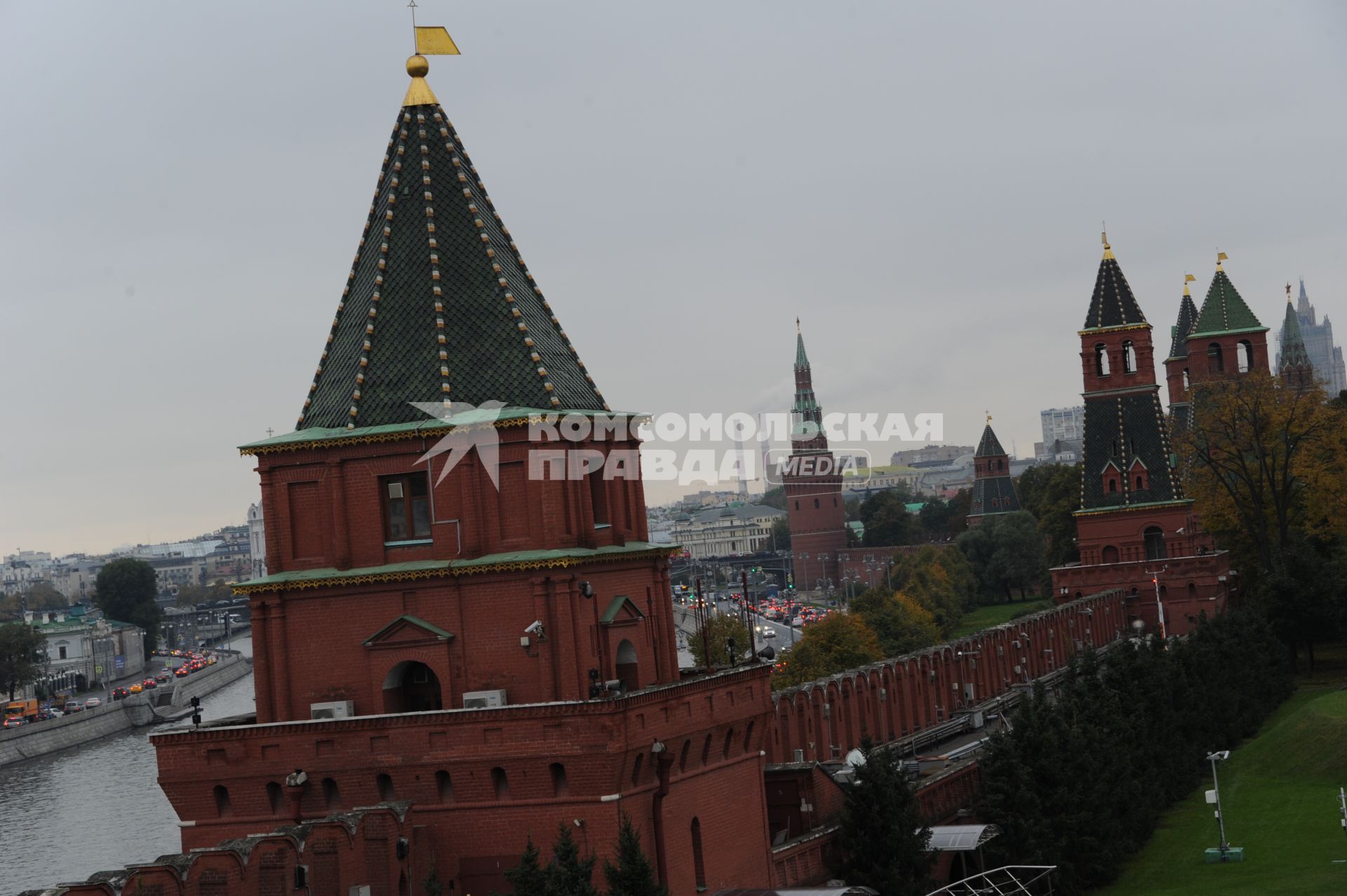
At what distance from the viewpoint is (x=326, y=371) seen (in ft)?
89.6

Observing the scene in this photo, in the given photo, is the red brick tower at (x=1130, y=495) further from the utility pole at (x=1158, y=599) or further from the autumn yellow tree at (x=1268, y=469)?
the autumn yellow tree at (x=1268, y=469)

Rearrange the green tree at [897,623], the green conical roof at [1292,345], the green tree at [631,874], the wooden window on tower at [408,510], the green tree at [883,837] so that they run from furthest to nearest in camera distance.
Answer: the green conical roof at [1292,345] < the green tree at [897,623] < the green tree at [883,837] < the wooden window on tower at [408,510] < the green tree at [631,874]

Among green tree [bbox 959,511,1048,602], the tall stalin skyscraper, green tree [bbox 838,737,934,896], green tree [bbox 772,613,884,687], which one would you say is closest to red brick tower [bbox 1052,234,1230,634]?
green tree [bbox 772,613,884,687]

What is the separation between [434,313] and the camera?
26.8 metres

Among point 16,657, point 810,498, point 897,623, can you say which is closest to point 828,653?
point 897,623

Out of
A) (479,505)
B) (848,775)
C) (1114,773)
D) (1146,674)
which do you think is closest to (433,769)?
(479,505)

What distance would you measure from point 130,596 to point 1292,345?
107 m

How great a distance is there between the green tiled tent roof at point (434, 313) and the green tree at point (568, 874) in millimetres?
6557

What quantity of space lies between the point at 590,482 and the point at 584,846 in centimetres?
544

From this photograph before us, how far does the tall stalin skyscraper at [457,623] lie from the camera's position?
2428 cm

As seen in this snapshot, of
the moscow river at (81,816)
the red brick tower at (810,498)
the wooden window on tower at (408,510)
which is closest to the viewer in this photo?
the wooden window on tower at (408,510)

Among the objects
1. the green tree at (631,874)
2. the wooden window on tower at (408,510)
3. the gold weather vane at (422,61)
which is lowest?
the green tree at (631,874)

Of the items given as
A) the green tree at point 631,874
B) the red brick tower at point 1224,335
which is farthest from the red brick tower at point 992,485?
the green tree at point 631,874

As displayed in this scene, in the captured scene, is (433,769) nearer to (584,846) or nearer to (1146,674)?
(584,846)
